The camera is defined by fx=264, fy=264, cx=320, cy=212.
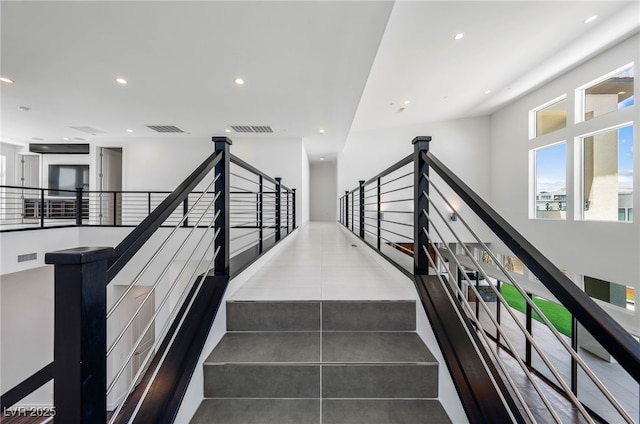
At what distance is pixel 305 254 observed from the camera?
3.39m

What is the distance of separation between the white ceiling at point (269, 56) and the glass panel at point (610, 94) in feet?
2.26

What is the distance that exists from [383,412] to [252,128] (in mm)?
6963

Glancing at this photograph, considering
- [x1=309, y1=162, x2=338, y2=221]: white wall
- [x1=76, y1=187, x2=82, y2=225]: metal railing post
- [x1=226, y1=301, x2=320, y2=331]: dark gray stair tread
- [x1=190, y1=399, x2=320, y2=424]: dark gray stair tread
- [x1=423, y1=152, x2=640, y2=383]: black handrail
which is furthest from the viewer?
[x1=309, y1=162, x2=338, y2=221]: white wall

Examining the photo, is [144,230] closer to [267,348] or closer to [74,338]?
[74,338]

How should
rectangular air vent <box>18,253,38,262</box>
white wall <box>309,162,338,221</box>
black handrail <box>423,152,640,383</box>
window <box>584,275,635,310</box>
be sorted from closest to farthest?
black handrail <box>423,152,640,383</box> < rectangular air vent <box>18,253,38,262</box> < window <box>584,275,635,310</box> < white wall <box>309,162,338,221</box>

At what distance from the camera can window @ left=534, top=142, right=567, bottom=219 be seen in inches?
247

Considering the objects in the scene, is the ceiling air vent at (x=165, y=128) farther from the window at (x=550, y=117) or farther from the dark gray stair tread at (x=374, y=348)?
the window at (x=550, y=117)

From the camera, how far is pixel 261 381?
4.23ft

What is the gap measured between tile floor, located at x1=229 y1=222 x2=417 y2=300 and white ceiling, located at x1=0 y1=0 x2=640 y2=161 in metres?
2.75

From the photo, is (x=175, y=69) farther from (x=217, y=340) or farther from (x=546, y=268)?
(x=546, y=268)

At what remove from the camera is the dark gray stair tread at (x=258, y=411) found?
1.15 meters

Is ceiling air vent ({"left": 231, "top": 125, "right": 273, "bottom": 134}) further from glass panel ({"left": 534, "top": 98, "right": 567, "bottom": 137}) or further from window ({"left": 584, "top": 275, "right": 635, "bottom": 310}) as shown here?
window ({"left": 584, "top": 275, "right": 635, "bottom": 310})

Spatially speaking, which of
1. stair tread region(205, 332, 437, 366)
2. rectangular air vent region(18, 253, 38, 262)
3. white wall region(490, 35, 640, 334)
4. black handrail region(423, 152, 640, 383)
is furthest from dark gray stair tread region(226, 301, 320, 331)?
white wall region(490, 35, 640, 334)

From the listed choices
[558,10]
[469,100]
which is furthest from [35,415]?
[469,100]
